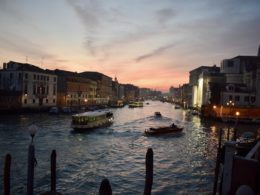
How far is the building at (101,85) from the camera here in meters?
137

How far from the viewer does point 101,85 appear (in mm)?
141500

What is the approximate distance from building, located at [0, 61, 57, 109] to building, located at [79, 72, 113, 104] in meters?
51.7

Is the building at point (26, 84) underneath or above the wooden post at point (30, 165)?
above

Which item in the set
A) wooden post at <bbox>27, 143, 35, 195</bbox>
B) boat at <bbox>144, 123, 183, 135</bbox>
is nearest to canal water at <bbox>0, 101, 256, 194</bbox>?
boat at <bbox>144, 123, 183, 135</bbox>

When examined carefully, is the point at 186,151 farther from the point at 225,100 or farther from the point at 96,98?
the point at 96,98

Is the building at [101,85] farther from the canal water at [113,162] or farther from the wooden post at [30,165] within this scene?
the wooden post at [30,165]

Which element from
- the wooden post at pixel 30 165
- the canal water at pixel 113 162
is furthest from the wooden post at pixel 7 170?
the canal water at pixel 113 162

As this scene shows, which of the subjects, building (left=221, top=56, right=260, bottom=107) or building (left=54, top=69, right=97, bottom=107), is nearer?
building (left=221, top=56, right=260, bottom=107)

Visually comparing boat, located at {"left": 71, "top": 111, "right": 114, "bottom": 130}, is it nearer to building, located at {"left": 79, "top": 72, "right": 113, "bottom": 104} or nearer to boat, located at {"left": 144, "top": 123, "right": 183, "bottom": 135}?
boat, located at {"left": 144, "top": 123, "right": 183, "bottom": 135}

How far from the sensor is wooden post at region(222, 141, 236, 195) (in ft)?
40.7

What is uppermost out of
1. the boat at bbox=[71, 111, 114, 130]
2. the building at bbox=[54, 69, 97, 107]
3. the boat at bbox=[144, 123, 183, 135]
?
the building at bbox=[54, 69, 97, 107]

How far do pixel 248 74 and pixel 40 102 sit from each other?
6162 cm

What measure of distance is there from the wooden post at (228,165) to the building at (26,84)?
205 ft

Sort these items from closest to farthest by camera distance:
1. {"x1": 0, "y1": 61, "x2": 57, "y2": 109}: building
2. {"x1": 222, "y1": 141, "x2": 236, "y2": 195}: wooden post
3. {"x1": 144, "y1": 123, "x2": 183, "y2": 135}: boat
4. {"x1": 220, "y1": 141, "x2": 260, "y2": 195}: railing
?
{"x1": 220, "y1": 141, "x2": 260, "y2": 195}: railing < {"x1": 222, "y1": 141, "x2": 236, "y2": 195}: wooden post < {"x1": 144, "y1": 123, "x2": 183, "y2": 135}: boat < {"x1": 0, "y1": 61, "x2": 57, "y2": 109}: building
